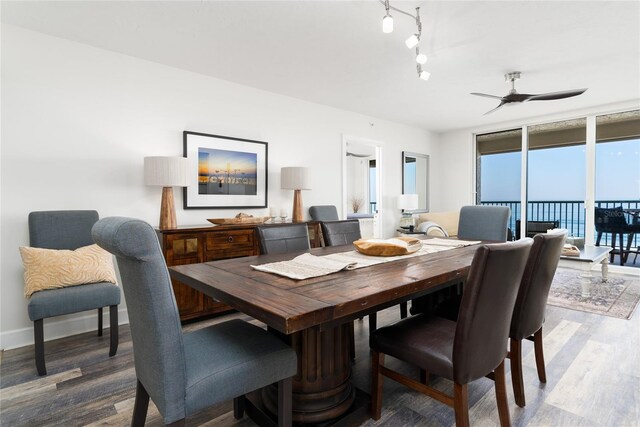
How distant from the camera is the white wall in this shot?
261 centimetres

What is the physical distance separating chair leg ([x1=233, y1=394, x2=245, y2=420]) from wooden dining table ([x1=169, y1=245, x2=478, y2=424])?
0.37 ft

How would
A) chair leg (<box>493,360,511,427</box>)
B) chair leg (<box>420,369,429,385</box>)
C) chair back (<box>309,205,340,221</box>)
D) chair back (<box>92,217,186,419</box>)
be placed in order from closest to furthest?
chair back (<box>92,217,186,419</box>), chair leg (<box>493,360,511,427</box>), chair leg (<box>420,369,429,385</box>), chair back (<box>309,205,340,221</box>)

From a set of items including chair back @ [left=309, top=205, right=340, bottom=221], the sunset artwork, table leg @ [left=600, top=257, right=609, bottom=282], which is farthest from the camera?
chair back @ [left=309, top=205, right=340, bottom=221]

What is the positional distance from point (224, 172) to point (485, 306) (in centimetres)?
308

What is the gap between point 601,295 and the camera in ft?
12.5

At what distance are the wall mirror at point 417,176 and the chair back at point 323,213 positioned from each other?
203cm

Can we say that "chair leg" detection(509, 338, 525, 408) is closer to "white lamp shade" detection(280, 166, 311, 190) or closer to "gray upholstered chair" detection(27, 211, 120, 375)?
"gray upholstered chair" detection(27, 211, 120, 375)

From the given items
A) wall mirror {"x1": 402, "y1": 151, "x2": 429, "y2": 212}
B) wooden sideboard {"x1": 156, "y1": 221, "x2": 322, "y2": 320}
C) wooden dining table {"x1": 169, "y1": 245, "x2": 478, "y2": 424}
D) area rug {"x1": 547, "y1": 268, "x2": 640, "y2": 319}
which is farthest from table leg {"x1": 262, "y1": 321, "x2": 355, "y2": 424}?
wall mirror {"x1": 402, "y1": 151, "x2": 429, "y2": 212}

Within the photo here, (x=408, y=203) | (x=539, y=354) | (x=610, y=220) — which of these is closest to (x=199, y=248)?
(x=539, y=354)

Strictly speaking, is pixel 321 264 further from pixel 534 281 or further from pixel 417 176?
pixel 417 176

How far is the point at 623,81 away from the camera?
3893 millimetres

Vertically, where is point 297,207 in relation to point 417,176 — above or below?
below

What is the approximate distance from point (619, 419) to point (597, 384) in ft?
1.16

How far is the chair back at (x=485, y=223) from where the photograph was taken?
317cm
